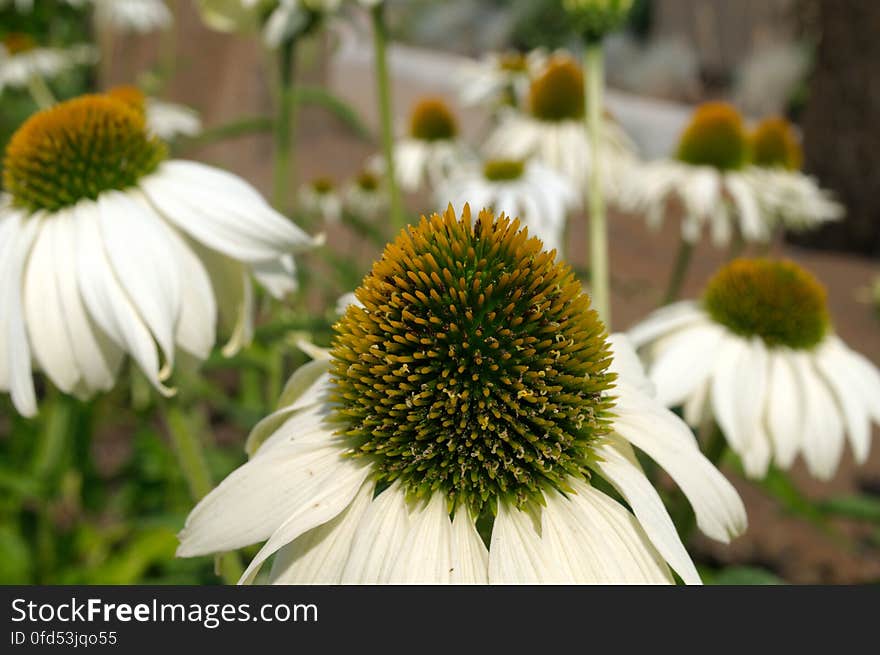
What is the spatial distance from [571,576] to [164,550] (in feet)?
5.39

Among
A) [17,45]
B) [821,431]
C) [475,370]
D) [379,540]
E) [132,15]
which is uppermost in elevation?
[132,15]

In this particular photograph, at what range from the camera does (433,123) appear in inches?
119

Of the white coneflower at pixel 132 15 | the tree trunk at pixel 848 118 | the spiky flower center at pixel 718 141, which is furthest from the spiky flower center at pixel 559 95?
the tree trunk at pixel 848 118

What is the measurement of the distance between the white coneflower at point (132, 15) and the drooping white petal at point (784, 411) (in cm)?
340

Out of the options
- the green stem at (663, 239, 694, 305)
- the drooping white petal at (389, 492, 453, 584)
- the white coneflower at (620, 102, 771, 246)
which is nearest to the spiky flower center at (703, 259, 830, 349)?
the green stem at (663, 239, 694, 305)

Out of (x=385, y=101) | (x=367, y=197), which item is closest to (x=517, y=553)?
(x=385, y=101)

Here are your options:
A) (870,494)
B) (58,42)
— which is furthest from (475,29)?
(870,494)

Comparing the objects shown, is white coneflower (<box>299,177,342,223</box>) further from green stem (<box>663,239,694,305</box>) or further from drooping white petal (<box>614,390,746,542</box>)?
drooping white petal (<box>614,390,746,542</box>)

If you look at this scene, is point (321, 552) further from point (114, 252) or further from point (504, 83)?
point (504, 83)

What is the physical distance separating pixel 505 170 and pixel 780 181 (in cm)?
100

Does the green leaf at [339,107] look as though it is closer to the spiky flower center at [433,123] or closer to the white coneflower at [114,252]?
the white coneflower at [114,252]

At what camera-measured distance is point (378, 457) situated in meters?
0.67

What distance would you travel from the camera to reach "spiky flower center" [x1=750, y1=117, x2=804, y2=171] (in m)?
2.64

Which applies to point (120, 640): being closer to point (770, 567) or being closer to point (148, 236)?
point (148, 236)
